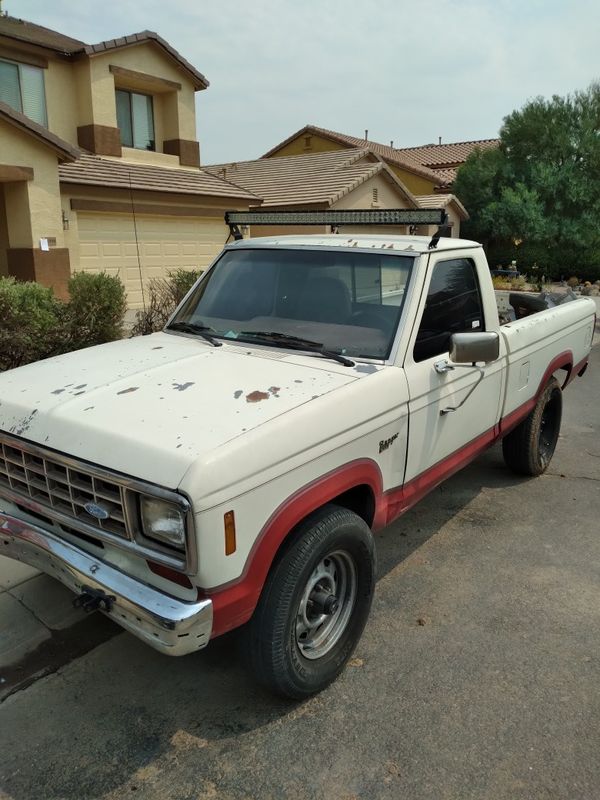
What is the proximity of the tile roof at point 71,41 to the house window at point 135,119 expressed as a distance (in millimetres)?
1296

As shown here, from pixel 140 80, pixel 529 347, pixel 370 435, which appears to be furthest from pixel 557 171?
pixel 370 435

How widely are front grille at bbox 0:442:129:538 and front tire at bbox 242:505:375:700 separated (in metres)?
0.66

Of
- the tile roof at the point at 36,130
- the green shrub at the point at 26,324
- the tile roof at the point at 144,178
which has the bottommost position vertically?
the green shrub at the point at 26,324

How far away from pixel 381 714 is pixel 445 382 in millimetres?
1711

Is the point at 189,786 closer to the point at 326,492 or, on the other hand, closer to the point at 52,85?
the point at 326,492

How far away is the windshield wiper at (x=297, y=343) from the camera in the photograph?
322 cm

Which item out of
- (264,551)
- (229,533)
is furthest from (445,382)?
(229,533)

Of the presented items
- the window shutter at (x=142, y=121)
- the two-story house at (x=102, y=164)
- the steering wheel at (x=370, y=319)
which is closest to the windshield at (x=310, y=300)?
the steering wheel at (x=370, y=319)

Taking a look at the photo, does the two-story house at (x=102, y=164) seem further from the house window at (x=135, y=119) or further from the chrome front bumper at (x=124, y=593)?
the chrome front bumper at (x=124, y=593)

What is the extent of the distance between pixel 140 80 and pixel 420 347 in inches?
645

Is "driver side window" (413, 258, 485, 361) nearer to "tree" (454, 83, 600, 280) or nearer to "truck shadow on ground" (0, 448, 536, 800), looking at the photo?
"truck shadow on ground" (0, 448, 536, 800)

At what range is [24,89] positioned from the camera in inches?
594

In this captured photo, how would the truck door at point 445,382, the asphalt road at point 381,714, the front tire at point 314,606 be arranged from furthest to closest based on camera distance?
the truck door at point 445,382, the front tire at point 314,606, the asphalt road at point 381,714

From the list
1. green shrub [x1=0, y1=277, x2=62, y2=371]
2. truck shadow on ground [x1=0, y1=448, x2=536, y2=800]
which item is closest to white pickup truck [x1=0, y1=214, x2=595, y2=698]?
truck shadow on ground [x1=0, y1=448, x2=536, y2=800]
